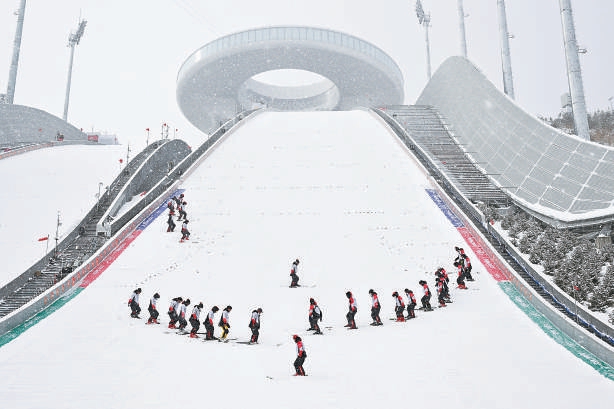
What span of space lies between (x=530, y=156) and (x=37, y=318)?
19188mm

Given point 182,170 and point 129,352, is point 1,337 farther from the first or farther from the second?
point 182,170

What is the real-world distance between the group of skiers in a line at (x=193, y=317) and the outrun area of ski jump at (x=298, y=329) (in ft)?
0.84

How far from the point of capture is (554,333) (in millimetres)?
9891

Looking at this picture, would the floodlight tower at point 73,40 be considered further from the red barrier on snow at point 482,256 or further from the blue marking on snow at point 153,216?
the red barrier on snow at point 482,256

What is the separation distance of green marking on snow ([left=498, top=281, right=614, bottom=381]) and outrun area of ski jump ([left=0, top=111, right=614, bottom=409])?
18 cm

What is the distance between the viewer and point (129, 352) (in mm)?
9094

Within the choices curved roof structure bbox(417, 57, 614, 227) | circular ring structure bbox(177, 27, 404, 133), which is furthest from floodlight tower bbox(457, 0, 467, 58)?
circular ring structure bbox(177, 27, 404, 133)

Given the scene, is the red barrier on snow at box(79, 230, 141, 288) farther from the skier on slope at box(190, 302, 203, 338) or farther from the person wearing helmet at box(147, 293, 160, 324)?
the skier on slope at box(190, 302, 203, 338)

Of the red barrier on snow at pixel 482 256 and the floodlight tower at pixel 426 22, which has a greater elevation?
the floodlight tower at pixel 426 22

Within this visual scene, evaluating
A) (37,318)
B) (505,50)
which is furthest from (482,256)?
(505,50)

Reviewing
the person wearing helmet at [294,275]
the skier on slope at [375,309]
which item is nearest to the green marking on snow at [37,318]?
the person wearing helmet at [294,275]

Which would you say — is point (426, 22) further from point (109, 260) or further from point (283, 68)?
point (109, 260)

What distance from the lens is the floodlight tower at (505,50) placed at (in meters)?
28.2

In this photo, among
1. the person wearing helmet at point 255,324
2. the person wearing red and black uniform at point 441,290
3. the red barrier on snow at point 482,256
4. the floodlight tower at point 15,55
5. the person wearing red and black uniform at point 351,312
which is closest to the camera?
the person wearing helmet at point 255,324
